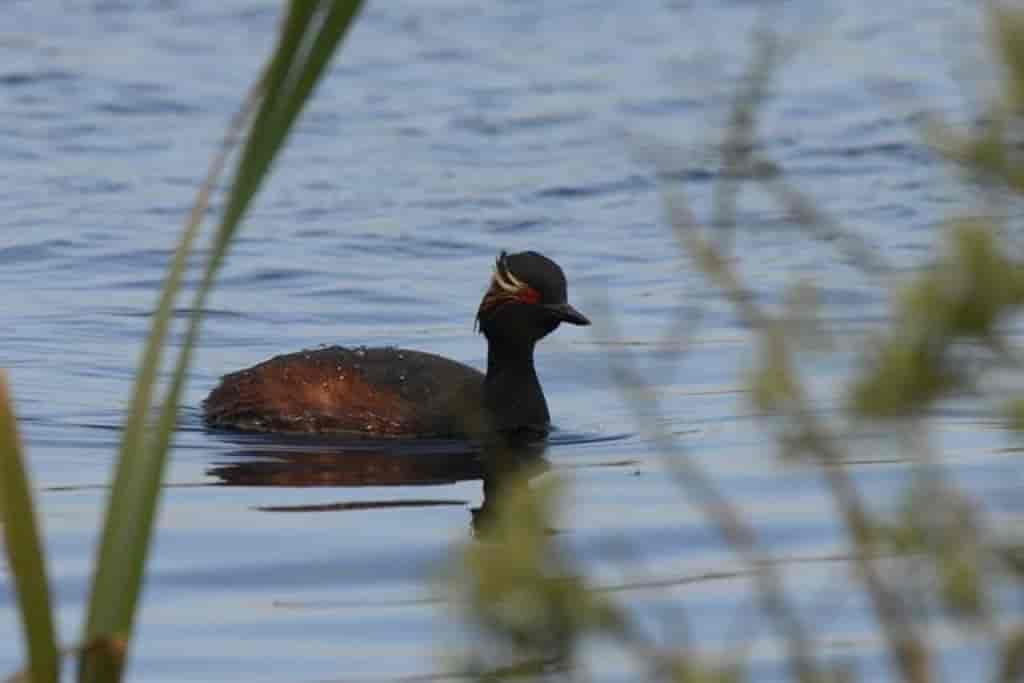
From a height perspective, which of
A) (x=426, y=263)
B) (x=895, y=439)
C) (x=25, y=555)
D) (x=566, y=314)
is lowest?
(x=426, y=263)

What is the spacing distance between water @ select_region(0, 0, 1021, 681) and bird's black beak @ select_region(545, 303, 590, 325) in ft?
1.05

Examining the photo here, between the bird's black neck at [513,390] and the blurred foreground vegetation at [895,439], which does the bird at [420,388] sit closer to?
the bird's black neck at [513,390]

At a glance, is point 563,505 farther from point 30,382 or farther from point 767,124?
point 767,124

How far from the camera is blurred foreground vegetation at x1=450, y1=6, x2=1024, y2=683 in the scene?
2.85m

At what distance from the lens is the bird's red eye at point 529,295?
10.9 meters

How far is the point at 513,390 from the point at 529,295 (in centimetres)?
42

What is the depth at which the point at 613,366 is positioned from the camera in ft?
10.5

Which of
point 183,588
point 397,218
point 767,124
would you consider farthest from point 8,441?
point 767,124

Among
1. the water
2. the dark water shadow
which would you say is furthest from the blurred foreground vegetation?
the dark water shadow

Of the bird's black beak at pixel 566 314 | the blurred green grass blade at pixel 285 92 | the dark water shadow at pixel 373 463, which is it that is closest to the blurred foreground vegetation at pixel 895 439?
the blurred green grass blade at pixel 285 92

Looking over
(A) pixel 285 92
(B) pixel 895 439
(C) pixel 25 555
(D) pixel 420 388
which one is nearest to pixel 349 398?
(D) pixel 420 388

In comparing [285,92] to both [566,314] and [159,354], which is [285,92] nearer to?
[159,354]

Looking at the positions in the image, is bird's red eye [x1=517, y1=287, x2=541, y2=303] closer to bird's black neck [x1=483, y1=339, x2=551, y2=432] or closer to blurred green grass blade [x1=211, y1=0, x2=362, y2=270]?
bird's black neck [x1=483, y1=339, x2=551, y2=432]

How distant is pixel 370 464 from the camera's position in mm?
10305
